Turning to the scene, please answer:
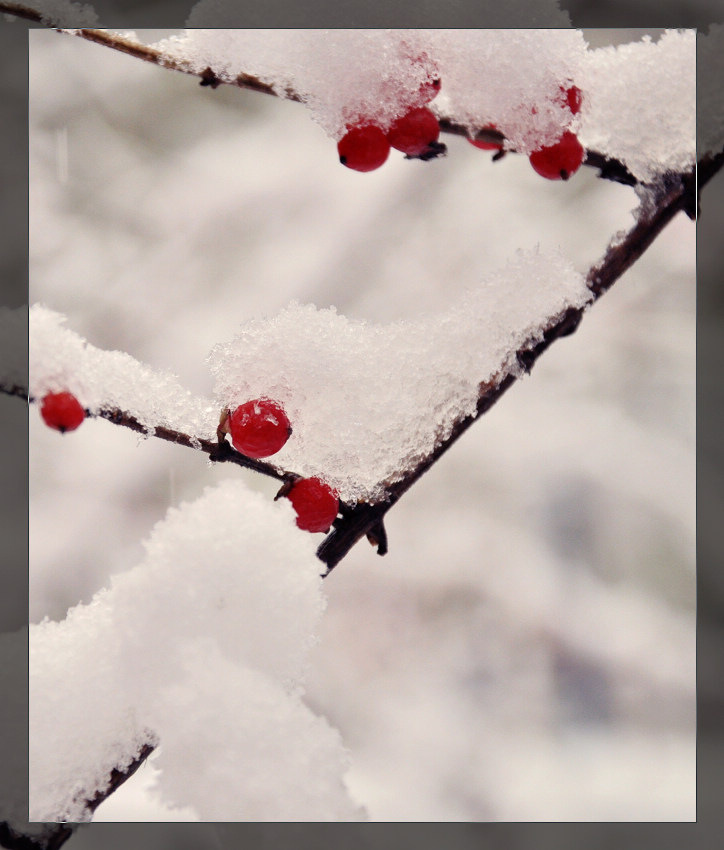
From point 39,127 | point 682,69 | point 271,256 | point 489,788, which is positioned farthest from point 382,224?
point 489,788

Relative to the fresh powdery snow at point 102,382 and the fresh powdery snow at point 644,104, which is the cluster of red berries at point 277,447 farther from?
the fresh powdery snow at point 644,104

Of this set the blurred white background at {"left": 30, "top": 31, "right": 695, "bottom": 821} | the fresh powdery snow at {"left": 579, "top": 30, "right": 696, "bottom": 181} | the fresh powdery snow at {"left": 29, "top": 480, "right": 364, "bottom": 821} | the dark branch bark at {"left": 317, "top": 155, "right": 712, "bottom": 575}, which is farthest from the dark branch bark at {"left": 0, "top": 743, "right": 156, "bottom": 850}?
the blurred white background at {"left": 30, "top": 31, "right": 695, "bottom": 821}

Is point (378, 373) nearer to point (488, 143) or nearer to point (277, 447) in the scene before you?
point (277, 447)

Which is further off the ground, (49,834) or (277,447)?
(277,447)

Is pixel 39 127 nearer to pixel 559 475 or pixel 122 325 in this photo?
pixel 122 325

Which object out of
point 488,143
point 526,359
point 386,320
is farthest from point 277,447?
point 386,320

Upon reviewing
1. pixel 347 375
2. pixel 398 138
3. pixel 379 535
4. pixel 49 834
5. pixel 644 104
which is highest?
pixel 644 104

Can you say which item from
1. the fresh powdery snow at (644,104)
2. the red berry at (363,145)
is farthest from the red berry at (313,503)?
the fresh powdery snow at (644,104)
